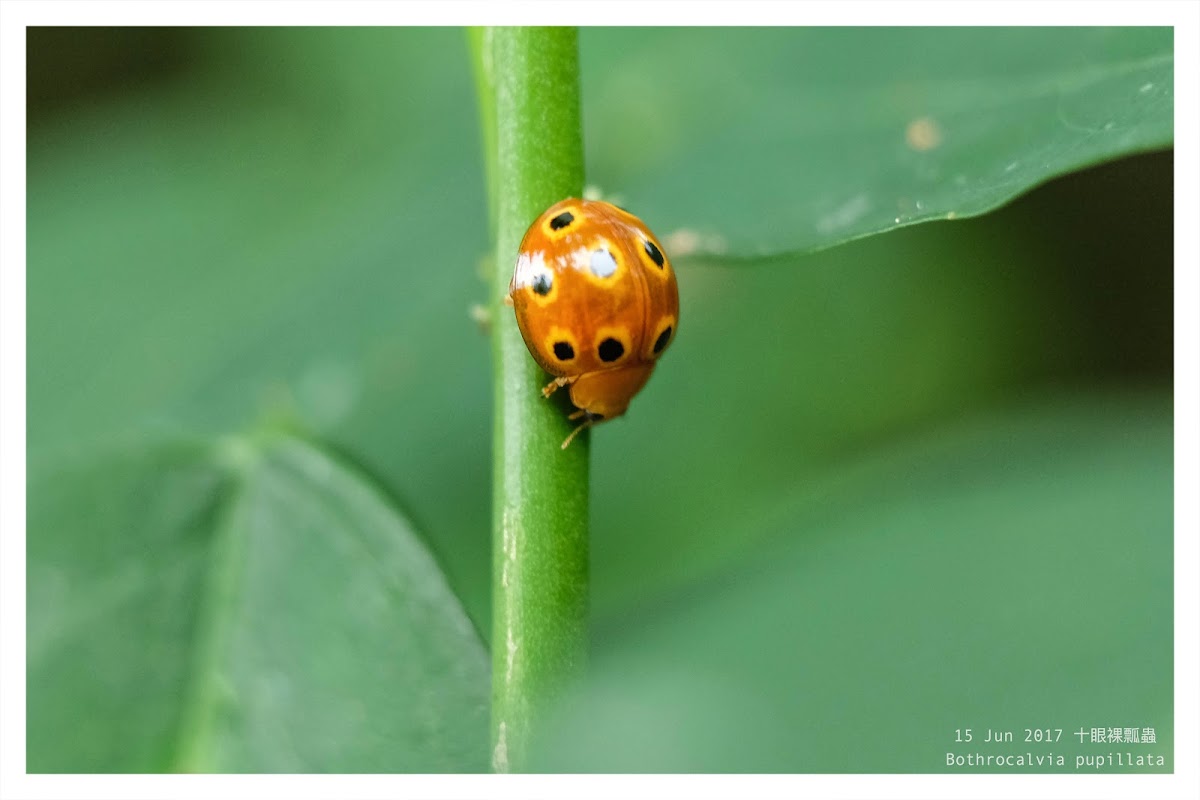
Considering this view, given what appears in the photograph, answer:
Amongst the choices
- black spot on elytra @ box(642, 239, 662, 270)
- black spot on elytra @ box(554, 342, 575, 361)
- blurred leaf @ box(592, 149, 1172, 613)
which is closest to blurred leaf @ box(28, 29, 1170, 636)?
blurred leaf @ box(592, 149, 1172, 613)

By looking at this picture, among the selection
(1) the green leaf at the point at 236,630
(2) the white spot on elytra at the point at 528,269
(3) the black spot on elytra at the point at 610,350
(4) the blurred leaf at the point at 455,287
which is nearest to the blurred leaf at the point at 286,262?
(4) the blurred leaf at the point at 455,287

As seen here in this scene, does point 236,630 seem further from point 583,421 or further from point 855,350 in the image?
point 855,350

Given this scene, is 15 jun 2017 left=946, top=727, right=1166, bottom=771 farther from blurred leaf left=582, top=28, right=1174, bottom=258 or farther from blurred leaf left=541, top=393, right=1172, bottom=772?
blurred leaf left=582, top=28, right=1174, bottom=258

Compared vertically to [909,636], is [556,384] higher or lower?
higher

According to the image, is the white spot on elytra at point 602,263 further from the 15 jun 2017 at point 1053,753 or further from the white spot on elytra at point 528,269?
the 15 jun 2017 at point 1053,753

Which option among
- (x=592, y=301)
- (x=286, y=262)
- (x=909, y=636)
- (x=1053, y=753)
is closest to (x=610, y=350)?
(x=592, y=301)
